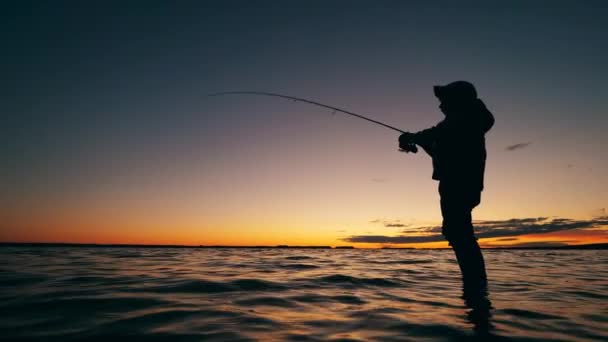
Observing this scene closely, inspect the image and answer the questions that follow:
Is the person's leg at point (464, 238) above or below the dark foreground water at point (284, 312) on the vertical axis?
above

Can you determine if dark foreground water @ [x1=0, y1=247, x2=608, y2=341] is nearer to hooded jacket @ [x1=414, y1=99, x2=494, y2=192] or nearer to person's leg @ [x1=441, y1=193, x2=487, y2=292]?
person's leg @ [x1=441, y1=193, x2=487, y2=292]

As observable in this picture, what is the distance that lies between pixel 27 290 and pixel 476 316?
250 inches

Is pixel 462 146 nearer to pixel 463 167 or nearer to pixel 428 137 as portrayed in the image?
pixel 463 167

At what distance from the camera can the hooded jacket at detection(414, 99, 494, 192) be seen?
5.30m

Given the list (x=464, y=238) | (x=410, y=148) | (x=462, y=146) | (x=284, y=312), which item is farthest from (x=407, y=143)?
(x=284, y=312)

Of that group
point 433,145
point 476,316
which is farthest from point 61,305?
point 433,145

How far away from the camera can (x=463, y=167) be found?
531cm

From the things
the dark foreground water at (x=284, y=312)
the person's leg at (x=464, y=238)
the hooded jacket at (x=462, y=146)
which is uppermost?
the hooded jacket at (x=462, y=146)

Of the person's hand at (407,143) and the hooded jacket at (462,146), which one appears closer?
the hooded jacket at (462,146)

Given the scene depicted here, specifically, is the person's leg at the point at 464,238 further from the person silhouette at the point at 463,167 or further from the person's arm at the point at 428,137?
the person's arm at the point at 428,137

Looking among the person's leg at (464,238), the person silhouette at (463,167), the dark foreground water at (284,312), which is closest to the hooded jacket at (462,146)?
the person silhouette at (463,167)

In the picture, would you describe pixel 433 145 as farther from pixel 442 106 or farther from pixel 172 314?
pixel 172 314

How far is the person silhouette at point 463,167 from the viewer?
5.31 metres

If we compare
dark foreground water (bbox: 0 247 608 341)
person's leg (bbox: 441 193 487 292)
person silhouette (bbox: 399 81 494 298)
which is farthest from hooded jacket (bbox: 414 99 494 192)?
dark foreground water (bbox: 0 247 608 341)
